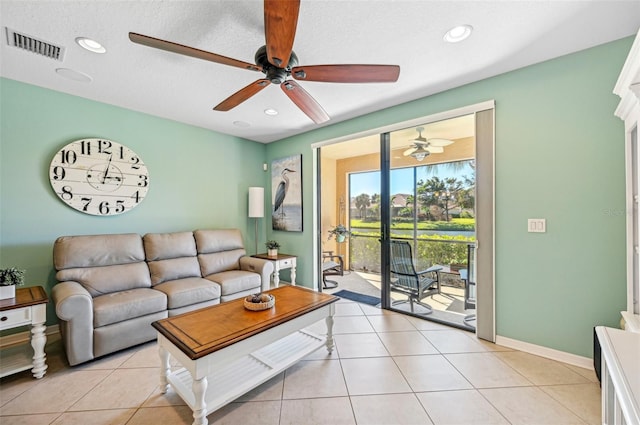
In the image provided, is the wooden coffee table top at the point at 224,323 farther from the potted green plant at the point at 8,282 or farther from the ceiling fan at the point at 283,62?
the ceiling fan at the point at 283,62

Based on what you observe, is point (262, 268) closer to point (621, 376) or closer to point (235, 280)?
point (235, 280)

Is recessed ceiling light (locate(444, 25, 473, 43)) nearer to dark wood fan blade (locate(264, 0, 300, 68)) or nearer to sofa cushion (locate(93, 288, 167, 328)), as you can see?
dark wood fan blade (locate(264, 0, 300, 68))

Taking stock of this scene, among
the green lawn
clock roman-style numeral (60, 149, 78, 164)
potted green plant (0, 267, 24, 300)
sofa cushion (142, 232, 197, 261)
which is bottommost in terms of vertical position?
potted green plant (0, 267, 24, 300)

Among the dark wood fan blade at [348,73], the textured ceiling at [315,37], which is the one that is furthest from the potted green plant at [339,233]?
Result: the dark wood fan blade at [348,73]

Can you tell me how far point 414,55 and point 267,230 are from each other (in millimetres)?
3652

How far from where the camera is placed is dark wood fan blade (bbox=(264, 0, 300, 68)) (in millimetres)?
1208

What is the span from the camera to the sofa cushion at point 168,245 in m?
3.10

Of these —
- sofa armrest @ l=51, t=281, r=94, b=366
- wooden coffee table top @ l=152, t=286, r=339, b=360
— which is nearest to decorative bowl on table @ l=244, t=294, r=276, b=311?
wooden coffee table top @ l=152, t=286, r=339, b=360

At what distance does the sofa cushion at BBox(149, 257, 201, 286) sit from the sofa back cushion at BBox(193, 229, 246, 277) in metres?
0.13

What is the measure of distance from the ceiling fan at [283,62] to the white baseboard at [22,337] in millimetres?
3004

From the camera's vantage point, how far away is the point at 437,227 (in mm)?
3160

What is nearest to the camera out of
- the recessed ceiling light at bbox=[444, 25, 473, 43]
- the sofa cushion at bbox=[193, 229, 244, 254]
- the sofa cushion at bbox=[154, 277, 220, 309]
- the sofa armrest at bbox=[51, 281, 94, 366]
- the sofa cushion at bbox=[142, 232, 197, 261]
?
the recessed ceiling light at bbox=[444, 25, 473, 43]

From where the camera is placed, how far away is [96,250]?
2.70 meters

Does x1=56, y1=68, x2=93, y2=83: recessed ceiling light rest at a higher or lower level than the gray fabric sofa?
higher
